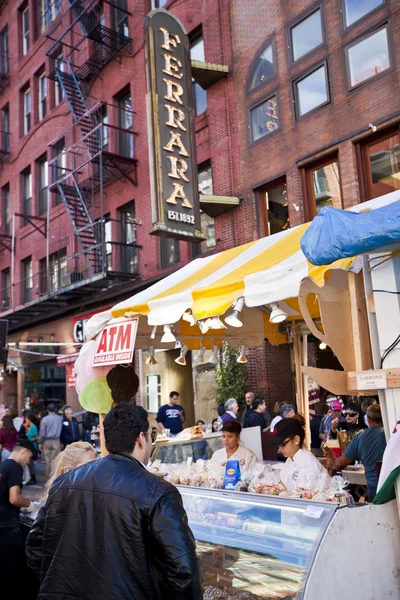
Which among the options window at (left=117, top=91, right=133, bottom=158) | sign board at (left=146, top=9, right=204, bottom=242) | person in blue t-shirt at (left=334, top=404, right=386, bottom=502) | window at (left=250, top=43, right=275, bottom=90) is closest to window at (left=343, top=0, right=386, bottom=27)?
window at (left=250, top=43, right=275, bottom=90)

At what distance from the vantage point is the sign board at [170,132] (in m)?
13.2

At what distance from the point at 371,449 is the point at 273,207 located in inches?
384

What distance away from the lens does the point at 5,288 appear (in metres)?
26.3

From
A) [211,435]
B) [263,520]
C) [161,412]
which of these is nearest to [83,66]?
[161,412]

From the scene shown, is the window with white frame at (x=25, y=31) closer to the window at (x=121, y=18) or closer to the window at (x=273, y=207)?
the window at (x=121, y=18)

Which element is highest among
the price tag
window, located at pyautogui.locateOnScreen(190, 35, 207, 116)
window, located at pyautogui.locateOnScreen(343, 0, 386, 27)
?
window, located at pyautogui.locateOnScreen(190, 35, 207, 116)

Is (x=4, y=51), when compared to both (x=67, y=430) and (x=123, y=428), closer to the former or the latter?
(x=67, y=430)

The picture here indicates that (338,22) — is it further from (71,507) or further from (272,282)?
(71,507)

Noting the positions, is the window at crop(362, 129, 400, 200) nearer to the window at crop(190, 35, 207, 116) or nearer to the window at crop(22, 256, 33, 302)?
the window at crop(190, 35, 207, 116)

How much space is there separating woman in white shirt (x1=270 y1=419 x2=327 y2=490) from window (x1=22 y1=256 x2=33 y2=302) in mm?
20420

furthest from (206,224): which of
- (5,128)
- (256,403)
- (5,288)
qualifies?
(5,128)

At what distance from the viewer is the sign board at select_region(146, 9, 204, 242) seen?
13.2 m

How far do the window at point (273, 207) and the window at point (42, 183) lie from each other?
1249 centimetres

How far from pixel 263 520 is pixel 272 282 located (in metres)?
2.00
